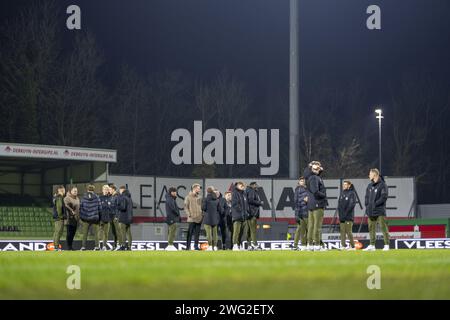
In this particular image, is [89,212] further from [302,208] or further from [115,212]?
[302,208]

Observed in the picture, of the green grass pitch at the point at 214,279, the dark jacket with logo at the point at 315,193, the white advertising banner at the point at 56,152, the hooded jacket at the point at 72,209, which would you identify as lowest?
the green grass pitch at the point at 214,279

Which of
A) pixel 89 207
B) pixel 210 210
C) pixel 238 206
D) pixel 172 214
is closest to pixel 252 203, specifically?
pixel 238 206

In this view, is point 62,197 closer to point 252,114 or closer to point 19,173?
point 19,173

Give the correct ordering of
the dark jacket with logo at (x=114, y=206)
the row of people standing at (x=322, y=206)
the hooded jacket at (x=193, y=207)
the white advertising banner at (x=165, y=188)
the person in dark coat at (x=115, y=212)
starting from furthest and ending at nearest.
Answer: the white advertising banner at (x=165, y=188), the person in dark coat at (x=115, y=212), the dark jacket with logo at (x=114, y=206), the hooded jacket at (x=193, y=207), the row of people standing at (x=322, y=206)

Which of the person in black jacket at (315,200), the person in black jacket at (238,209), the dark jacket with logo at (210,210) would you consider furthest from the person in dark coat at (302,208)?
the person in black jacket at (315,200)

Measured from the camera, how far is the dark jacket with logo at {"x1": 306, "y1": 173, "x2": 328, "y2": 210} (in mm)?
22748

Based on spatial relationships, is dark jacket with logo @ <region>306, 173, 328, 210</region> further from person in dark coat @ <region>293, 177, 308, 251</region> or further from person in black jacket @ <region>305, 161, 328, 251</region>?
person in dark coat @ <region>293, 177, 308, 251</region>

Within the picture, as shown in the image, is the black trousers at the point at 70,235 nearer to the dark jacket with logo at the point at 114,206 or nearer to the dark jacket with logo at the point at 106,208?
the dark jacket with logo at the point at 106,208

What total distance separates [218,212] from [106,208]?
4.17m

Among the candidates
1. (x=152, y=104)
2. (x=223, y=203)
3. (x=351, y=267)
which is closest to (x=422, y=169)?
(x=152, y=104)

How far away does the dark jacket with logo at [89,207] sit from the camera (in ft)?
96.7

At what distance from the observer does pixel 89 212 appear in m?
29.5

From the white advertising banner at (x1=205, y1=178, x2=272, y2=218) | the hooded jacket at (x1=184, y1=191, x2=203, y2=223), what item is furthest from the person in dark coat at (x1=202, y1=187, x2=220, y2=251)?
the white advertising banner at (x1=205, y1=178, x2=272, y2=218)

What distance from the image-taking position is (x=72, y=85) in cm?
7562
